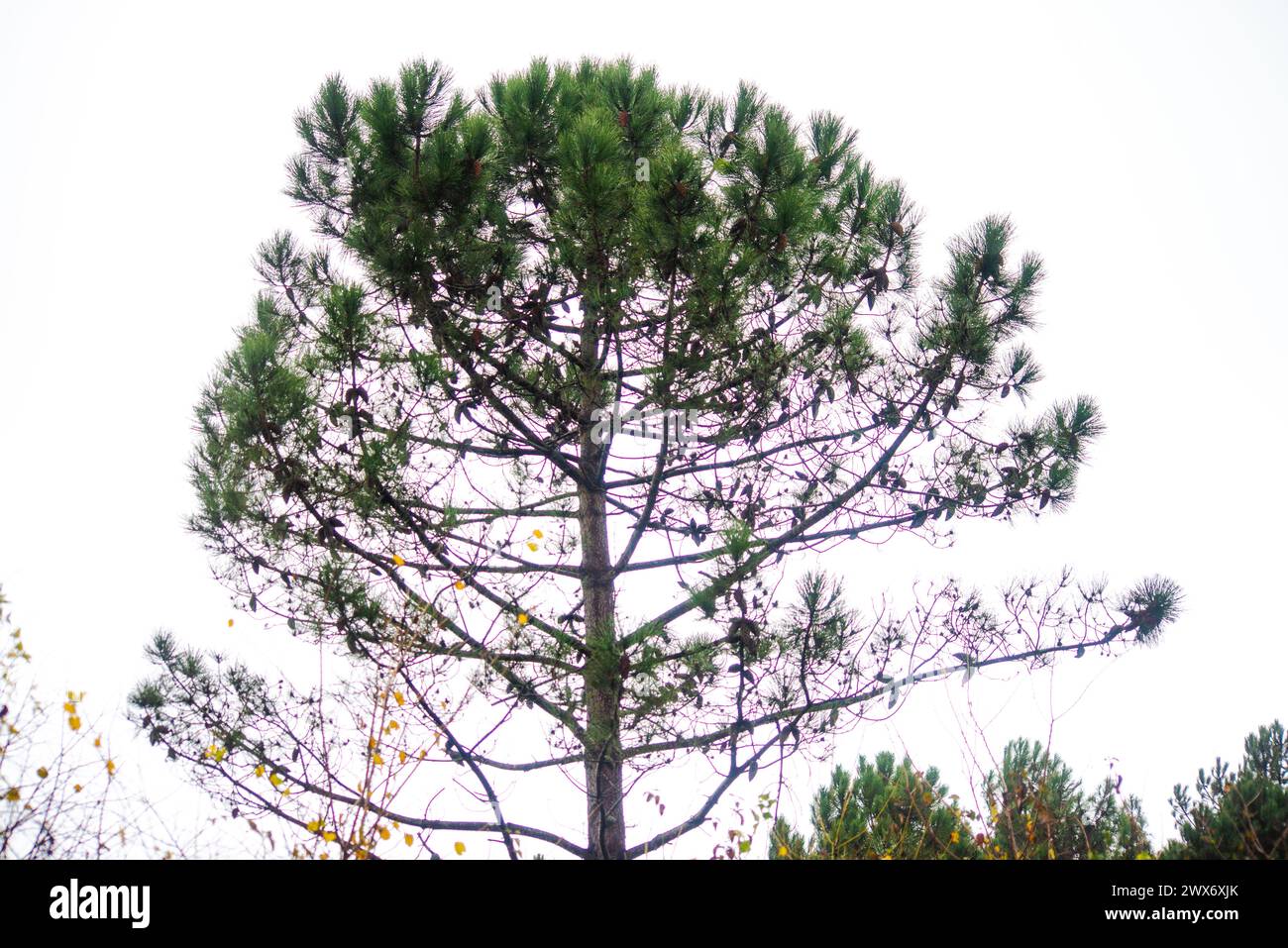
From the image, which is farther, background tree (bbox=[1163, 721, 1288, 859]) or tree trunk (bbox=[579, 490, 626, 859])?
tree trunk (bbox=[579, 490, 626, 859])

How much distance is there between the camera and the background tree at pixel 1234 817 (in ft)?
17.4

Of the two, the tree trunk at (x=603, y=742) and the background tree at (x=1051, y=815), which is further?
the tree trunk at (x=603, y=742)

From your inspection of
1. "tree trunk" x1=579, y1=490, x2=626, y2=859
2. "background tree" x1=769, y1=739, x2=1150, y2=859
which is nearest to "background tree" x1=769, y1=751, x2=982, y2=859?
"background tree" x1=769, y1=739, x2=1150, y2=859

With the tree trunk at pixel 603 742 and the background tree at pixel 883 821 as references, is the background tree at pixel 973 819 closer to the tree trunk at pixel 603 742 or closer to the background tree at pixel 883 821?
the background tree at pixel 883 821

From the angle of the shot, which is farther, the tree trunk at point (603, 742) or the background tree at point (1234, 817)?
the tree trunk at point (603, 742)

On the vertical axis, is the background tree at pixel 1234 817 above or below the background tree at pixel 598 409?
below

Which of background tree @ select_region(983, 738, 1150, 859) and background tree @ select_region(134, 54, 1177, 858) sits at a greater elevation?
background tree @ select_region(134, 54, 1177, 858)

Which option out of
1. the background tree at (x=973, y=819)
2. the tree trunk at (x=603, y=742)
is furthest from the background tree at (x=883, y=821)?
the tree trunk at (x=603, y=742)

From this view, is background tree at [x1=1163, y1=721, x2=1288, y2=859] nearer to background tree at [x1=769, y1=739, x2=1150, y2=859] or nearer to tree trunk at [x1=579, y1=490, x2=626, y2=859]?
background tree at [x1=769, y1=739, x2=1150, y2=859]

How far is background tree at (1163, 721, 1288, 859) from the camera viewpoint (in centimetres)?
532

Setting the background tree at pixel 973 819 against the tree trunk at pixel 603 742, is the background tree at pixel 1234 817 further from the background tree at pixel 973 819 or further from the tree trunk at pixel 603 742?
the tree trunk at pixel 603 742

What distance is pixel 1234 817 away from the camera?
551cm

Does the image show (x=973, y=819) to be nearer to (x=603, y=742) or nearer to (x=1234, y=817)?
(x=1234, y=817)
